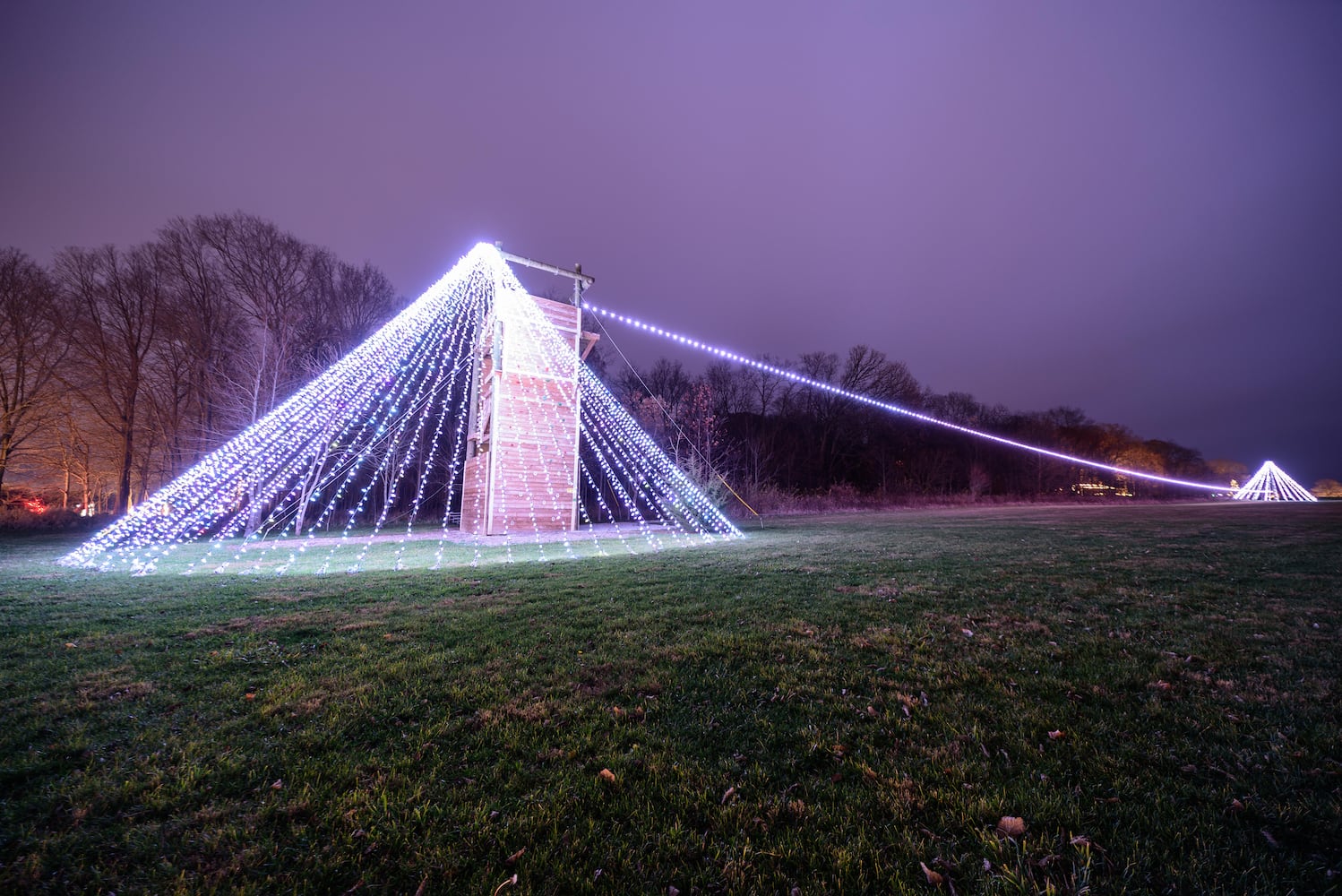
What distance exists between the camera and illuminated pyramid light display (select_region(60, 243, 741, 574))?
35.9 ft

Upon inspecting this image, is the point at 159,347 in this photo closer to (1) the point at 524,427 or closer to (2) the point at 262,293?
(2) the point at 262,293

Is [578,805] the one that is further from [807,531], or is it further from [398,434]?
[398,434]

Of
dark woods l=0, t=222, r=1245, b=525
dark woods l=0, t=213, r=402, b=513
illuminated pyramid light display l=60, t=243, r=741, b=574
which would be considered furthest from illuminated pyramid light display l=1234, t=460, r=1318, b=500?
dark woods l=0, t=213, r=402, b=513

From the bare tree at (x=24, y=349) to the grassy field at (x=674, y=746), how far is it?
1912 cm

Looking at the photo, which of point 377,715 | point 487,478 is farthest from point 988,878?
point 487,478

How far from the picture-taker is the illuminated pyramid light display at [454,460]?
431 inches

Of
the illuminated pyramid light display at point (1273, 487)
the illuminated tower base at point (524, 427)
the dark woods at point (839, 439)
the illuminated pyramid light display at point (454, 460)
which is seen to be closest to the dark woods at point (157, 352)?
the illuminated pyramid light display at point (454, 460)

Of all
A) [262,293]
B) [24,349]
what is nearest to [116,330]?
[24,349]

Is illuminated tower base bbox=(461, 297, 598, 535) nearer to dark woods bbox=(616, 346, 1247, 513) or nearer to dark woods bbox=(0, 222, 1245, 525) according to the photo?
dark woods bbox=(0, 222, 1245, 525)

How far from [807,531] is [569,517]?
7477 mm

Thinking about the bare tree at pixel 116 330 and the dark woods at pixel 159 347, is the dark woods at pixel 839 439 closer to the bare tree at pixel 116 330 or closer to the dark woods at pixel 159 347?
the dark woods at pixel 159 347

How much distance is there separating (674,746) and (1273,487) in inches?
2526

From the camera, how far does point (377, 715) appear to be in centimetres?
311

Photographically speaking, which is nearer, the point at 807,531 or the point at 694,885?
the point at 694,885
